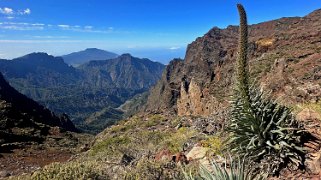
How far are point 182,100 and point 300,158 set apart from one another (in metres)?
76.3

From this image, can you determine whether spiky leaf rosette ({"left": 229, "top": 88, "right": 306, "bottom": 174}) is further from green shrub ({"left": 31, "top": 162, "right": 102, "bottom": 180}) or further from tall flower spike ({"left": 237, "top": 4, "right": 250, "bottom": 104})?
green shrub ({"left": 31, "top": 162, "right": 102, "bottom": 180})

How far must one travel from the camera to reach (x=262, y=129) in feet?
26.9

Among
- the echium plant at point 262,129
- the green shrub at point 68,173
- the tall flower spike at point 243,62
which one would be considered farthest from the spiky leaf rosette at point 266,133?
the green shrub at point 68,173

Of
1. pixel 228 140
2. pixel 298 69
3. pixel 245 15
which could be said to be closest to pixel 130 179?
pixel 228 140

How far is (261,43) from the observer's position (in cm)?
9688

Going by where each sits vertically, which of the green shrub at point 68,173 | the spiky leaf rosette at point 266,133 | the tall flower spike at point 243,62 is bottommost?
the green shrub at point 68,173

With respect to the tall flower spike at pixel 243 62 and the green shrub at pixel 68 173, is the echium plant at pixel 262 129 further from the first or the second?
the green shrub at pixel 68 173

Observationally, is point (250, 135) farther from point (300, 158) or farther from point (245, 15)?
point (245, 15)

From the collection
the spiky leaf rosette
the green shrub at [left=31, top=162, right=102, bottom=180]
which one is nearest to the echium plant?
the spiky leaf rosette

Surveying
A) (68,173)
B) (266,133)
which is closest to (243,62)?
(266,133)

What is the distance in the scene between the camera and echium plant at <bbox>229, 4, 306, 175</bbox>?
26.0ft

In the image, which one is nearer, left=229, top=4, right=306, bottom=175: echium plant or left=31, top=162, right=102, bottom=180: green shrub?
left=229, top=4, right=306, bottom=175: echium plant

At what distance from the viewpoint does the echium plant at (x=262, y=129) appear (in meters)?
7.94

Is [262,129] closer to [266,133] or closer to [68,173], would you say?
[266,133]
